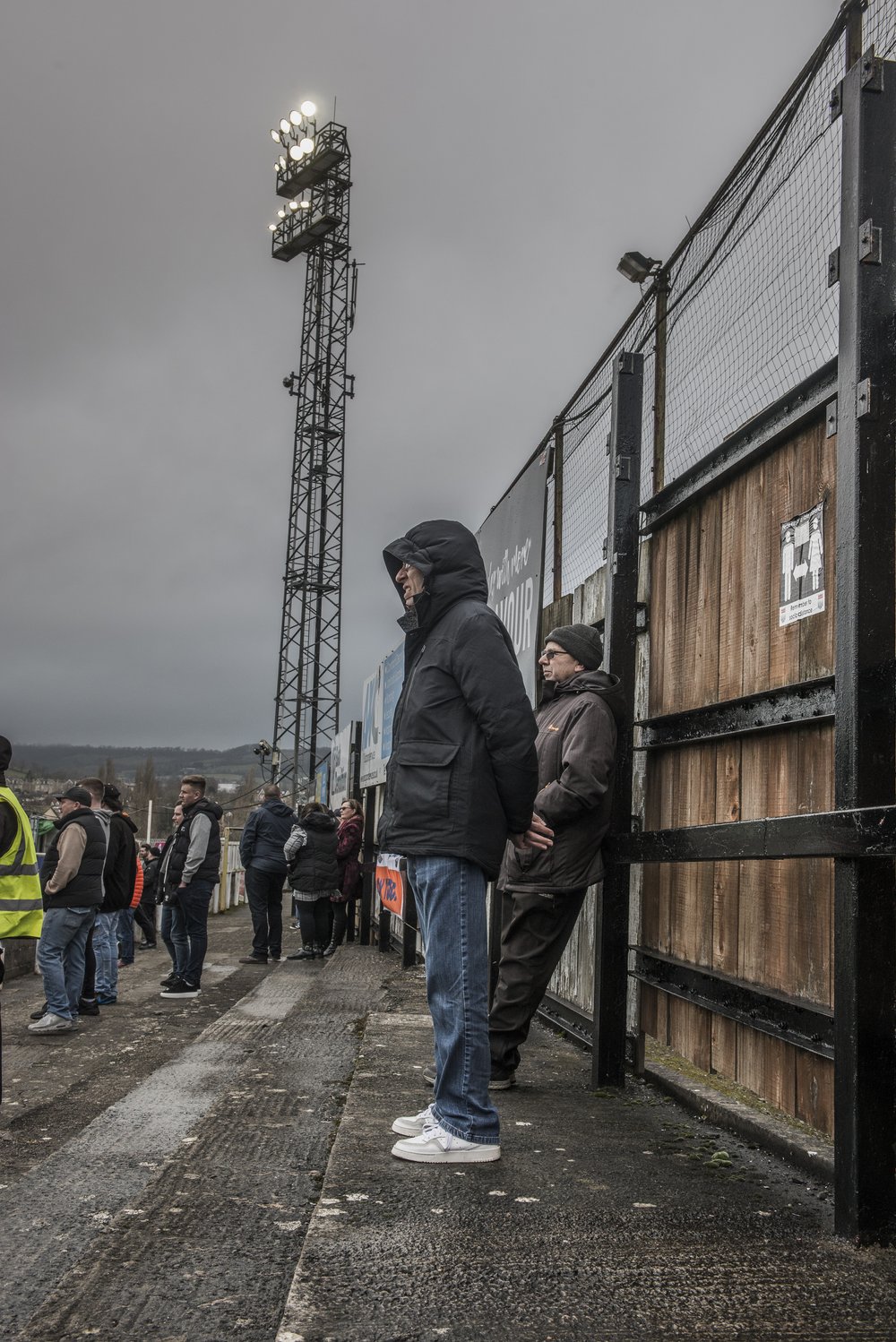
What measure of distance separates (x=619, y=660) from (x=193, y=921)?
6880mm

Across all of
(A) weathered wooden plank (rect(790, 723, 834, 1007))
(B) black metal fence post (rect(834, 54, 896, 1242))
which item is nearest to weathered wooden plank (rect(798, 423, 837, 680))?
(A) weathered wooden plank (rect(790, 723, 834, 1007))

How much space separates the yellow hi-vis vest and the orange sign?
189 inches

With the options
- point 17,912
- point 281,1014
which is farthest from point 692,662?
point 281,1014

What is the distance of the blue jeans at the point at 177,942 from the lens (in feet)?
33.7

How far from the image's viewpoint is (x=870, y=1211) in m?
2.47

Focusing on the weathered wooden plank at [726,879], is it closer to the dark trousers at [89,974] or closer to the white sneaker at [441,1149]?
the white sneaker at [441,1149]

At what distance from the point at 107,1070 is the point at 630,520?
4.55 meters

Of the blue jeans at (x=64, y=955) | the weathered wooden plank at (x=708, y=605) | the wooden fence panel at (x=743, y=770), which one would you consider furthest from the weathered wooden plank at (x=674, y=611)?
the blue jeans at (x=64, y=955)

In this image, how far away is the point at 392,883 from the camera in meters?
11.2

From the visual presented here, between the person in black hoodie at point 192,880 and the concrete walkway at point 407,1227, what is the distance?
17.1 feet

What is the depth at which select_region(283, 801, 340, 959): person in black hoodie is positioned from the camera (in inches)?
512

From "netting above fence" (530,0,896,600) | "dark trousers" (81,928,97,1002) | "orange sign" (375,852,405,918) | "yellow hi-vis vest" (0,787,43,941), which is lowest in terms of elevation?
"dark trousers" (81,928,97,1002)

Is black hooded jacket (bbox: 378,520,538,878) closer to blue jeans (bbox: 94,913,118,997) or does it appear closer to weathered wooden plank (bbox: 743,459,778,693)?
weathered wooden plank (bbox: 743,459,778,693)

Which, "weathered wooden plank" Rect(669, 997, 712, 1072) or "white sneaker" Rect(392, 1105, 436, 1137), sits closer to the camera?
"white sneaker" Rect(392, 1105, 436, 1137)
